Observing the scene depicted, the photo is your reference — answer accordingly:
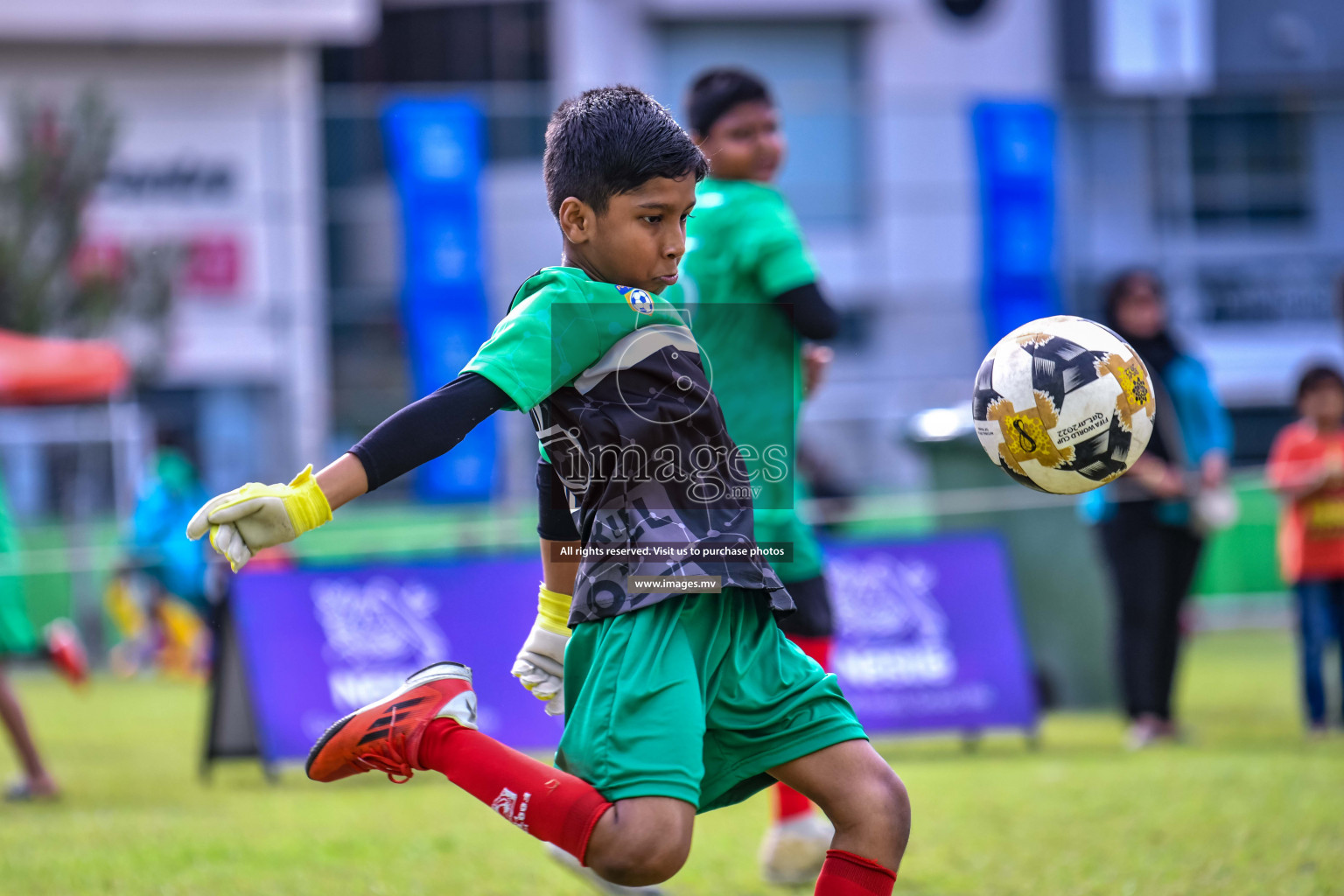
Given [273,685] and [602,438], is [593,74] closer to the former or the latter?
[273,685]

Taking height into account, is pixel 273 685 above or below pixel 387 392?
below

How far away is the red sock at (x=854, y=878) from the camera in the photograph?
268 centimetres

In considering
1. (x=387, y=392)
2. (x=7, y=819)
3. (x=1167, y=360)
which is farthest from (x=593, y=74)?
(x=7, y=819)

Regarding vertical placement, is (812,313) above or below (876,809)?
above

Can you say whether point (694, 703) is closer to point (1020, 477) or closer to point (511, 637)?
point (1020, 477)

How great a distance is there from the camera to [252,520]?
2.32m

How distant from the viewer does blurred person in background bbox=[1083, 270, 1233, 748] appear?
288 inches

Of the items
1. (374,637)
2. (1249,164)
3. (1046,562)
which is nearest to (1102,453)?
(374,637)

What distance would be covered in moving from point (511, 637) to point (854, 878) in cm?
478

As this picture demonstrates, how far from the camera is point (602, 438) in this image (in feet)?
8.72

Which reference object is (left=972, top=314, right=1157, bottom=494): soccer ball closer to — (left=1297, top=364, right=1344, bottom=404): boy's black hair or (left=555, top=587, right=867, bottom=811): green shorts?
(left=555, top=587, right=867, bottom=811): green shorts

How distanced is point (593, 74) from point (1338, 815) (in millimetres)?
20621

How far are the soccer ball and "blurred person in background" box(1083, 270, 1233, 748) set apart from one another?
4.35m

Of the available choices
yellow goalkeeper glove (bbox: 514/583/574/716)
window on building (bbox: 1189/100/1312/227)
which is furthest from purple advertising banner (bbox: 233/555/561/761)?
window on building (bbox: 1189/100/1312/227)
